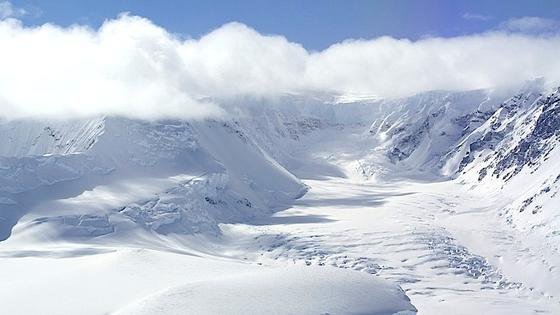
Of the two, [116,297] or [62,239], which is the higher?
[62,239]

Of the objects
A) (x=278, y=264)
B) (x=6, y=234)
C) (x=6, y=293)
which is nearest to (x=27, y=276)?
(x=6, y=293)

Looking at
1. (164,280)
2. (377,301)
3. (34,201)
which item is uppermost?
(34,201)

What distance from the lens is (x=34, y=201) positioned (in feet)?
650

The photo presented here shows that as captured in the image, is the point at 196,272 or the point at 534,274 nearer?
the point at 196,272

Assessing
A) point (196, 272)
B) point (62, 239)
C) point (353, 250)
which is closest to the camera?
point (196, 272)

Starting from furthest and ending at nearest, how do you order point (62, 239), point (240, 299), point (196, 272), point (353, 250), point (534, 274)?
point (353, 250), point (62, 239), point (534, 274), point (196, 272), point (240, 299)

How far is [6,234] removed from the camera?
18025 cm

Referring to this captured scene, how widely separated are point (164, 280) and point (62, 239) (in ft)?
206

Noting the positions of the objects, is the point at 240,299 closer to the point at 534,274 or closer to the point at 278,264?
the point at 278,264

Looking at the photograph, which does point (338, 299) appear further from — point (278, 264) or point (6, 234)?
point (6, 234)

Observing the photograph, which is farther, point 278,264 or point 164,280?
point 278,264

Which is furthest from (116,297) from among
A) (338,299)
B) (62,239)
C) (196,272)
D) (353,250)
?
(353,250)

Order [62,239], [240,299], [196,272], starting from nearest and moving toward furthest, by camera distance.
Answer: [240,299]
[196,272]
[62,239]

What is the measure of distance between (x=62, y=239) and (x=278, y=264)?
53922mm
